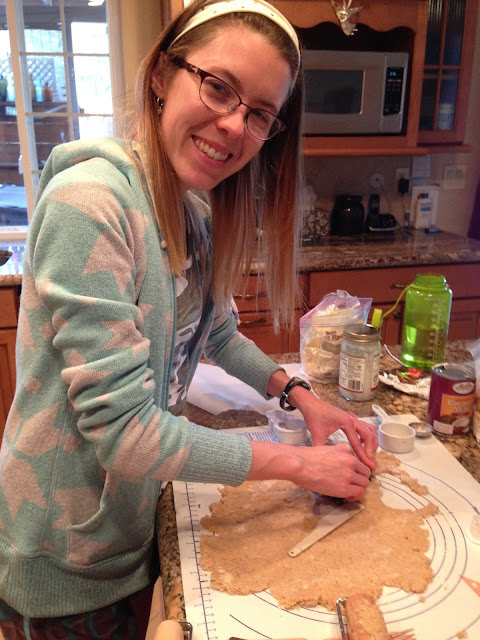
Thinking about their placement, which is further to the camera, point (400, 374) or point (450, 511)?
point (400, 374)

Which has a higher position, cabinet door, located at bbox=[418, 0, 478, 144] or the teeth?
cabinet door, located at bbox=[418, 0, 478, 144]

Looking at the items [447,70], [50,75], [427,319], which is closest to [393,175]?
[447,70]

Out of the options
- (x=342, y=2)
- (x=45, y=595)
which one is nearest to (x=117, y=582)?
(x=45, y=595)

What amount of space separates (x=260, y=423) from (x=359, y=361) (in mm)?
241

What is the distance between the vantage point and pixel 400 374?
127 centimetres

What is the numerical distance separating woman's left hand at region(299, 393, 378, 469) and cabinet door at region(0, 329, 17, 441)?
1548 millimetres

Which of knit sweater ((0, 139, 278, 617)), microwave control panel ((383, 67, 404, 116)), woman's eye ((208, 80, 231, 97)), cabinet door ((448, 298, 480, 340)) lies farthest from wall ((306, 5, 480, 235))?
knit sweater ((0, 139, 278, 617))

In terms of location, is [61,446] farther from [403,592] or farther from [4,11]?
[4,11]

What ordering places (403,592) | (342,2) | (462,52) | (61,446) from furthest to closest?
(462,52)
(342,2)
(61,446)
(403,592)

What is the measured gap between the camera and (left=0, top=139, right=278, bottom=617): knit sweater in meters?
0.69

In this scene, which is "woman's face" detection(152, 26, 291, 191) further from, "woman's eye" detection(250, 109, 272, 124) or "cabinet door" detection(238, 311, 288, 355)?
"cabinet door" detection(238, 311, 288, 355)

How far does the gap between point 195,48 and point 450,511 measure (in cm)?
79

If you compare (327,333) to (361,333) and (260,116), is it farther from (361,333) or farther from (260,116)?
(260,116)

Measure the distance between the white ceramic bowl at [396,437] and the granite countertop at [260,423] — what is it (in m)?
0.08
